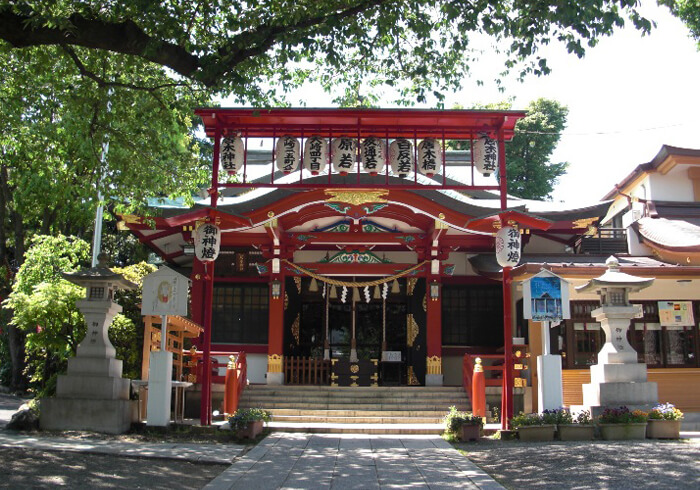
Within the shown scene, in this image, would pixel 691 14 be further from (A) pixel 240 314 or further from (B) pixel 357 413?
(A) pixel 240 314

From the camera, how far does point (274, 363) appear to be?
56.8 ft

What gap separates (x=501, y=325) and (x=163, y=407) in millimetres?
10503

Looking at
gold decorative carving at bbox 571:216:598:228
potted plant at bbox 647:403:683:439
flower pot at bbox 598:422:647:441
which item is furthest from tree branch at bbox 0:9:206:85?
gold decorative carving at bbox 571:216:598:228

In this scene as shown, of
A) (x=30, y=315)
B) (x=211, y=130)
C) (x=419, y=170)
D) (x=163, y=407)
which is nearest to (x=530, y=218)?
(x=419, y=170)

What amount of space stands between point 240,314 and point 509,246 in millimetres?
8543

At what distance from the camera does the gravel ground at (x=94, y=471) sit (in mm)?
7020

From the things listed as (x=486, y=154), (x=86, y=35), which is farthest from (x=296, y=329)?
(x=86, y=35)

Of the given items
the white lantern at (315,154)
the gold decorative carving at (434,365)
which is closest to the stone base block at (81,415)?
the white lantern at (315,154)

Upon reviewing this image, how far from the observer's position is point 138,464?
27.8 ft

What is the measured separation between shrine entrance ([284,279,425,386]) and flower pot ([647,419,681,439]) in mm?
8273

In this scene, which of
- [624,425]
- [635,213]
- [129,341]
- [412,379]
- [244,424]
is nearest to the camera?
[624,425]

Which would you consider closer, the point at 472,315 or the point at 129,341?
the point at 129,341

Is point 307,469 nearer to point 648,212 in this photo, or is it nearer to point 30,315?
point 30,315

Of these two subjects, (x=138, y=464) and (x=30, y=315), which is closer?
(x=138, y=464)
